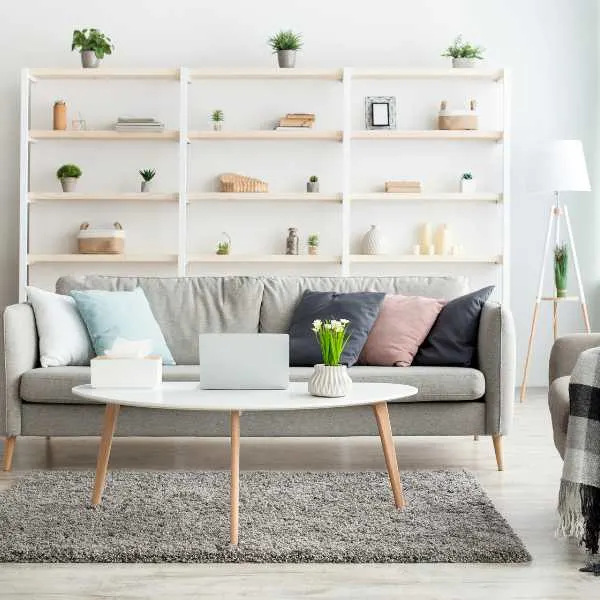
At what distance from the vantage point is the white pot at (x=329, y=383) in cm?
293

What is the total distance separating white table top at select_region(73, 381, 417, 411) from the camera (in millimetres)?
2717

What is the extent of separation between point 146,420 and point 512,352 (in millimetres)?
1480

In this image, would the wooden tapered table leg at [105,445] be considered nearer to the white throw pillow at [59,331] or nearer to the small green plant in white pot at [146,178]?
the white throw pillow at [59,331]

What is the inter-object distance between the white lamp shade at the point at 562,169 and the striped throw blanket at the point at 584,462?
3.35m

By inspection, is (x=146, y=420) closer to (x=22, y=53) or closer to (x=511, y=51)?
(x=22, y=53)

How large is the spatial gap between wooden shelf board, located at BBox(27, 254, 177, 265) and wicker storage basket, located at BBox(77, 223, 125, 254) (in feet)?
0.16

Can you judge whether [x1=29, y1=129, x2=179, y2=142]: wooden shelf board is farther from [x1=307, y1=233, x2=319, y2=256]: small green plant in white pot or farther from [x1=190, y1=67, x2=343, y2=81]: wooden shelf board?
[x1=307, y1=233, x2=319, y2=256]: small green plant in white pot

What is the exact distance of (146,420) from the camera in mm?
3727

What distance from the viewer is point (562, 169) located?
5855 mm

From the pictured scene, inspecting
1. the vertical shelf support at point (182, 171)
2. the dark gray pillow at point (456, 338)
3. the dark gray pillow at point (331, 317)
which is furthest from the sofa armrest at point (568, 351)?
the vertical shelf support at point (182, 171)

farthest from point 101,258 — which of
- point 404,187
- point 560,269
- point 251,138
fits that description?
point 560,269

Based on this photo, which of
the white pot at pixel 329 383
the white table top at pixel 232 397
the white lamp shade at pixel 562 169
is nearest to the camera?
the white table top at pixel 232 397

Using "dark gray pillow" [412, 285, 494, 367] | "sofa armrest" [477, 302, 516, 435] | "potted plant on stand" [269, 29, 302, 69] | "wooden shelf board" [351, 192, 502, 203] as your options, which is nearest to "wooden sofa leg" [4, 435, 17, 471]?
"dark gray pillow" [412, 285, 494, 367]

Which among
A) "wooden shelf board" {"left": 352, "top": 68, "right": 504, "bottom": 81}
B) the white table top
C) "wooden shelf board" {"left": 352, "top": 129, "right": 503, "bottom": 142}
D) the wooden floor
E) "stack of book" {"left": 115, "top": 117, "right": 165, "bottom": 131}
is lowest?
the wooden floor
